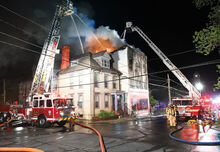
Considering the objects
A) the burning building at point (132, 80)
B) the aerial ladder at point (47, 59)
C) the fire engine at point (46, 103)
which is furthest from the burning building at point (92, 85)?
the fire engine at point (46, 103)

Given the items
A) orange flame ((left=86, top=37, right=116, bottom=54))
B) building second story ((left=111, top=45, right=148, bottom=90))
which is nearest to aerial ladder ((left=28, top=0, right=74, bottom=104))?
building second story ((left=111, top=45, right=148, bottom=90))

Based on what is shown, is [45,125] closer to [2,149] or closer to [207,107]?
[2,149]

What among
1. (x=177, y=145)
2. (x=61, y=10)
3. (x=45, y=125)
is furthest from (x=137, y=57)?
(x=177, y=145)

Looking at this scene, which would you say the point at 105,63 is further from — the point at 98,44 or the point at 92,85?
the point at 98,44

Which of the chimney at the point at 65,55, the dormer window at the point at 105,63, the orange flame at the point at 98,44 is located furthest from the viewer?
the orange flame at the point at 98,44

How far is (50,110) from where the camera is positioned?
13.4m

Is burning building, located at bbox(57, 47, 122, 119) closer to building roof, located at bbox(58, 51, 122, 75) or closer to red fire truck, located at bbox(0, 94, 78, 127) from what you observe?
building roof, located at bbox(58, 51, 122, 75)

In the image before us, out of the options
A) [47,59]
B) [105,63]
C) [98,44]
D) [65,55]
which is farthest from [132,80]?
[47,59]

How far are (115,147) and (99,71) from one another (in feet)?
52.8

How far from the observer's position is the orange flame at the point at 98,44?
32531 millimetres

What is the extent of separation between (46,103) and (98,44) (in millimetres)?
21288

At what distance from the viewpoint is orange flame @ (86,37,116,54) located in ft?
107

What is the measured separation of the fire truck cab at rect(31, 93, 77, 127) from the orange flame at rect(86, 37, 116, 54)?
64.1 ft

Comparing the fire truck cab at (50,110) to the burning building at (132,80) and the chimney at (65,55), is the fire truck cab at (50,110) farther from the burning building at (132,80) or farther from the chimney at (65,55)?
the burning building at (132,80)
